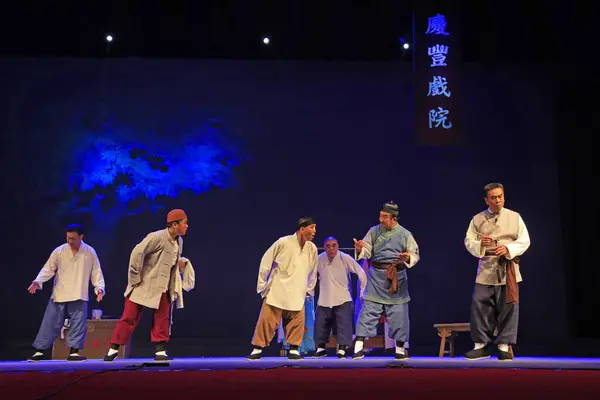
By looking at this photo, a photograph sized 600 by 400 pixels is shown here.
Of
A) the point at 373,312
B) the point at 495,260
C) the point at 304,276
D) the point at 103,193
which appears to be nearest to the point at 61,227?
the point at 103,193

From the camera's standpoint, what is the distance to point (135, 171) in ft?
A: 27.9

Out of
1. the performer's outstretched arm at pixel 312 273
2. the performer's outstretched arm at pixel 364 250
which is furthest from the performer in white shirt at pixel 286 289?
the performer's outstretched arm at pixel 364 250

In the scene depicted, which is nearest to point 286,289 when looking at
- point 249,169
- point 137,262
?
point 137,262

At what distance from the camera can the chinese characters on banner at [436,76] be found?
760cm

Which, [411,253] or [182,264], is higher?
[411,253]

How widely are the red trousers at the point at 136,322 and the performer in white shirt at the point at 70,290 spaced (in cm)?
72

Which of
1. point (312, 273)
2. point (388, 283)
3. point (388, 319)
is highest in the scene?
point (312, 273)

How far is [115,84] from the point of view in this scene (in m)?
8.64

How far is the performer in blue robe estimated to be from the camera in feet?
18.6

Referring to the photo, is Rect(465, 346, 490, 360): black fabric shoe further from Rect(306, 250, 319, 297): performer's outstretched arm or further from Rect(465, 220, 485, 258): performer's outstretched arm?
Rect(306, 250, 319, 297): performer's outstretched arm

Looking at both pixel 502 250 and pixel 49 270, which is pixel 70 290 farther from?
pixel 502 250

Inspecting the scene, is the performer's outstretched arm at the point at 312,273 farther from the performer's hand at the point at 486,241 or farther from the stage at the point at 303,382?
the stage at the point at 303,382

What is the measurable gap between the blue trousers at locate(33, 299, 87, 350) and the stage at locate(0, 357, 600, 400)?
1.88m

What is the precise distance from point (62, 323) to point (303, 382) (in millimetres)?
3507
